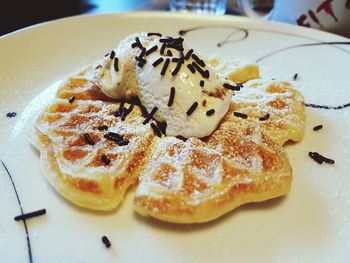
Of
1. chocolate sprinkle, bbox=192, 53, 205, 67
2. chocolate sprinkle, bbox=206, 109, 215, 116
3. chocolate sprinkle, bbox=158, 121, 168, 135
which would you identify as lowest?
chocolate sprinkle, bbox=158, 121, 168, 135

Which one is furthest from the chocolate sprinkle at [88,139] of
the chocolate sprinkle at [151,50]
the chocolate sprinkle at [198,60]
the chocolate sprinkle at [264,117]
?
the chocolate sprinkle at [264,117]

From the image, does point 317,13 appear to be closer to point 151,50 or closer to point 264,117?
point 264,117

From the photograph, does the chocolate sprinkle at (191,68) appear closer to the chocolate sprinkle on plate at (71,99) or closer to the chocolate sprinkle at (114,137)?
the chocolate sprinkle at (114,137)

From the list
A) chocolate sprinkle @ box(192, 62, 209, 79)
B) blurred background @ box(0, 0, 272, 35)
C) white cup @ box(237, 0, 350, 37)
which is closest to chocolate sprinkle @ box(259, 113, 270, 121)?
chocolate sprinkle @ box(192, 62, 209, 79)

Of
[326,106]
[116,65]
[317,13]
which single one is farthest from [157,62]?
[317,13]

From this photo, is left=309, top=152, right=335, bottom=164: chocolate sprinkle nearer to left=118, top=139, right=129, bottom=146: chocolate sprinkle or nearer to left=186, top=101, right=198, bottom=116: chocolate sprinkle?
left=186, top=101, right=198, bottom=116: chocolate sprinkle

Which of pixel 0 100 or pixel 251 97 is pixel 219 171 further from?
pixel 0 100
